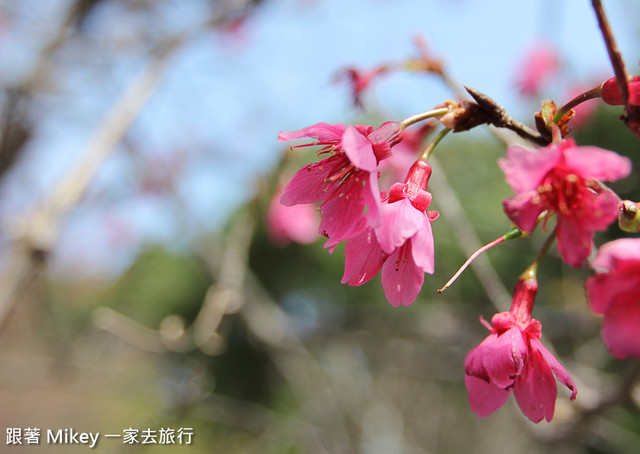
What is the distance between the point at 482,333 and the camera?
10.1 feet

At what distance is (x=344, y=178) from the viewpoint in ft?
2.71

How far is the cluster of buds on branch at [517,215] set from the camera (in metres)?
0.57

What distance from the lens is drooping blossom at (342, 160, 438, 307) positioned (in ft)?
2.17

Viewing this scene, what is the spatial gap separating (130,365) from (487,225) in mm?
4491

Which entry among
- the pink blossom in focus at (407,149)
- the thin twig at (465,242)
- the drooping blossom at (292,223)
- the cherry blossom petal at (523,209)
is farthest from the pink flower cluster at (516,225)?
the drooping blossom at (292,223)

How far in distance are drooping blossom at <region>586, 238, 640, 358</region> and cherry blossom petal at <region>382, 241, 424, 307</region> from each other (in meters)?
0.23

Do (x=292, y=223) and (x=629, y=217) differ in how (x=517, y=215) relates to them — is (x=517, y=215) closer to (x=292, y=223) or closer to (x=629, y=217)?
(x=629, y=217)

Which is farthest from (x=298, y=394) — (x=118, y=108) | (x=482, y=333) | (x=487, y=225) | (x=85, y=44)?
(x=85, y=44)

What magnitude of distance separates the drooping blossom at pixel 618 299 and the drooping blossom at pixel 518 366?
4.3 inches

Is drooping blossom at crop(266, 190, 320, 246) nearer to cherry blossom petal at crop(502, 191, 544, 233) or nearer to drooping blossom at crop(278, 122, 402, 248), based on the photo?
drooping blossom at crop(278, 122, 402, 248)

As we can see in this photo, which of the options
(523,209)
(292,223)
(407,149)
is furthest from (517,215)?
(292,223)

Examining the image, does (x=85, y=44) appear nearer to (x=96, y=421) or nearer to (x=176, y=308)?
(x=176, y=308)

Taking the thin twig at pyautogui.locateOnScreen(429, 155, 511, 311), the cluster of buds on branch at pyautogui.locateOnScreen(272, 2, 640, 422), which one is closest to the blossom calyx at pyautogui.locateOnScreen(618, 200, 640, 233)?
the cluster of buds on branch at pyautogui.locateOnScreen(272, 2, 640, 422)

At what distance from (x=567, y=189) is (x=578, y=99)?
0.12 metres
